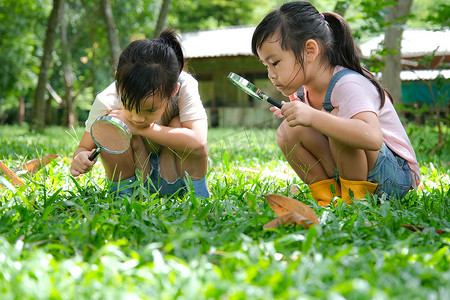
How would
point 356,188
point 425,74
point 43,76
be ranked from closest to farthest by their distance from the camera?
point 356,188 < point 43,76 < point 425,74

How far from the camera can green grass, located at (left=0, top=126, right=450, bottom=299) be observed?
1111 millimetres

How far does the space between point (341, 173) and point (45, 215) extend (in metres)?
1.33

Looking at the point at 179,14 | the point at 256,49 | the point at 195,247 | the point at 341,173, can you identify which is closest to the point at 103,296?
the point at 195,247

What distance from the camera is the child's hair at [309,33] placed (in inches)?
91.9

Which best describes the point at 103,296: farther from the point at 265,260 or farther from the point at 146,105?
the point at 146,105

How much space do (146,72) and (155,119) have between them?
0.77 ft

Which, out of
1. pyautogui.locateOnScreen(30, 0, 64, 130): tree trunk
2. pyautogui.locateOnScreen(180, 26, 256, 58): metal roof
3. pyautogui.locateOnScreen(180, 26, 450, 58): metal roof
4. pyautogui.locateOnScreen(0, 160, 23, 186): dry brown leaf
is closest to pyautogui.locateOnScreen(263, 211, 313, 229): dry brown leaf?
pyautogui.locateOnScreen(0, 160, 23, 186): dry brown leaf

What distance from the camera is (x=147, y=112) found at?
226 cm

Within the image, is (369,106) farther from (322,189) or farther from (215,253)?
(215,253)

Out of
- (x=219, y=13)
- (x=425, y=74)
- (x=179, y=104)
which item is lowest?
(x=425, y=74)

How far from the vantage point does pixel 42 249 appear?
1.42 m

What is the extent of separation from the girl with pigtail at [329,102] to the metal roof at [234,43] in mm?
12018

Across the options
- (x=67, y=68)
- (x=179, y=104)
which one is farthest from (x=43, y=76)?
(x=179, y=104)

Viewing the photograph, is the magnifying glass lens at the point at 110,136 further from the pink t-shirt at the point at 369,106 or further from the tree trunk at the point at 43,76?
the tree trunk at the point at 43,76
